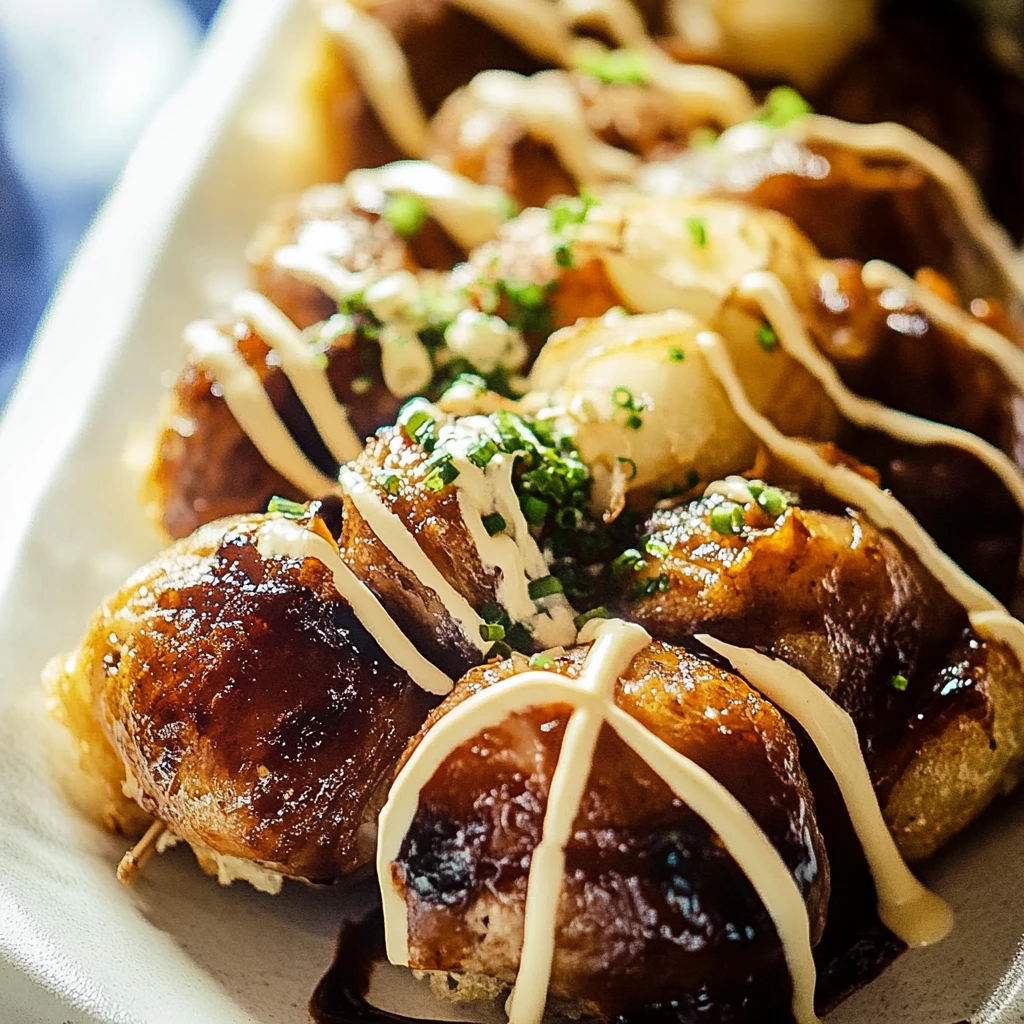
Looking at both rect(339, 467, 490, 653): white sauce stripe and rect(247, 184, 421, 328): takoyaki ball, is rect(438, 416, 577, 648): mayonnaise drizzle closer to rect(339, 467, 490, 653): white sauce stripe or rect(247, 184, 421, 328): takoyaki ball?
rect(339, 467, 490, 653): white sauce stripe

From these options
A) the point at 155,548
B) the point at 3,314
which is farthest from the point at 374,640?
the point at 3,314

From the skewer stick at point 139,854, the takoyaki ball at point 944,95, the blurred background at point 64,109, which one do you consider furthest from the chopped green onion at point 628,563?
the blurred background at point 64,109

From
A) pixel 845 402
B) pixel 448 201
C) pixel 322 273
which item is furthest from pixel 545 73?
pixel 845 402

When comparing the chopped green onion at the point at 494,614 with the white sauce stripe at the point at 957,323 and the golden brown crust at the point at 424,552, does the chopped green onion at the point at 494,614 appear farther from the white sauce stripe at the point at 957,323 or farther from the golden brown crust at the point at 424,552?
the white sauce stripe at the point at 957,323

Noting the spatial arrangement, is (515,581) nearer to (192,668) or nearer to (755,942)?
(192,668)

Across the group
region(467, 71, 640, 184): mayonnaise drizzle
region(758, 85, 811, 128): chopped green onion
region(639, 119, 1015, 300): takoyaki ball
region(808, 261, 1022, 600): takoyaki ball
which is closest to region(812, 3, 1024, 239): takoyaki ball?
region(758, 85, 811, 128): chopped green onion
